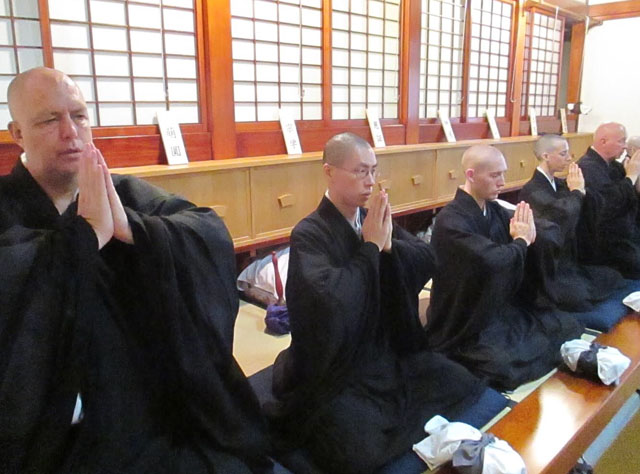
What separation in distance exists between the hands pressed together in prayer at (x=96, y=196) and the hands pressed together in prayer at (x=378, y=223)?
0.95 meters

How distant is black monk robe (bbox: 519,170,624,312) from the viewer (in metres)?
3.39

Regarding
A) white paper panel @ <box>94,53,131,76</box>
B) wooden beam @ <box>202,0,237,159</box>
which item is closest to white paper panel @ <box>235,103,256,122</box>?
wooden beam @ <box>202,0,237,159</box>

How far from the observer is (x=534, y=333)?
2.83 m

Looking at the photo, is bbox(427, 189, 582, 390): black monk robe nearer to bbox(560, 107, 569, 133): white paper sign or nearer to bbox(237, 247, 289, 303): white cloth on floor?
bbox(237, 247, 289, 303): white cloth on floor

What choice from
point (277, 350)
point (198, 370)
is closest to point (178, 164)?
point (277, 350)

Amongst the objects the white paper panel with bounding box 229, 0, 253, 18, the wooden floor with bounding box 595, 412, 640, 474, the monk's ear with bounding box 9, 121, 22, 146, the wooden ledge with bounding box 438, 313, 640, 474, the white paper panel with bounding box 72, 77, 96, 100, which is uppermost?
the white paper panel with bounding box 229, 0, 253, 18

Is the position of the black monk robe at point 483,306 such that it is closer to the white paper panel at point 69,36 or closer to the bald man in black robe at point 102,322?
the bald man in black robe at point 102,322

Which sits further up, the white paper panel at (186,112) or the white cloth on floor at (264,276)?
the white paper panel at (186,112)

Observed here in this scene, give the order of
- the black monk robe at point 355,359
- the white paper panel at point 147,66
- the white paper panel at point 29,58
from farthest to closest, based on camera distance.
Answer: the white paper panel at point 147,66 → the white paper panel at point 29,58 → the black monk robe at point 355,359

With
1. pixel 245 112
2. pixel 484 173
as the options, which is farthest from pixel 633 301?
pixel 245 112

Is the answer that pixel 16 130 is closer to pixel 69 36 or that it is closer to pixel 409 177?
pixel 69 36

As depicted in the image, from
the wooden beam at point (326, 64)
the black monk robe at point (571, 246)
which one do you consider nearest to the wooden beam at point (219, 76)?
the wooden beam at point (326, 64)

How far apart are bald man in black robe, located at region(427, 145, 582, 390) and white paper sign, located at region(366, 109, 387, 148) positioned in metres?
1.68

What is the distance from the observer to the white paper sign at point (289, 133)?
3830 mm
